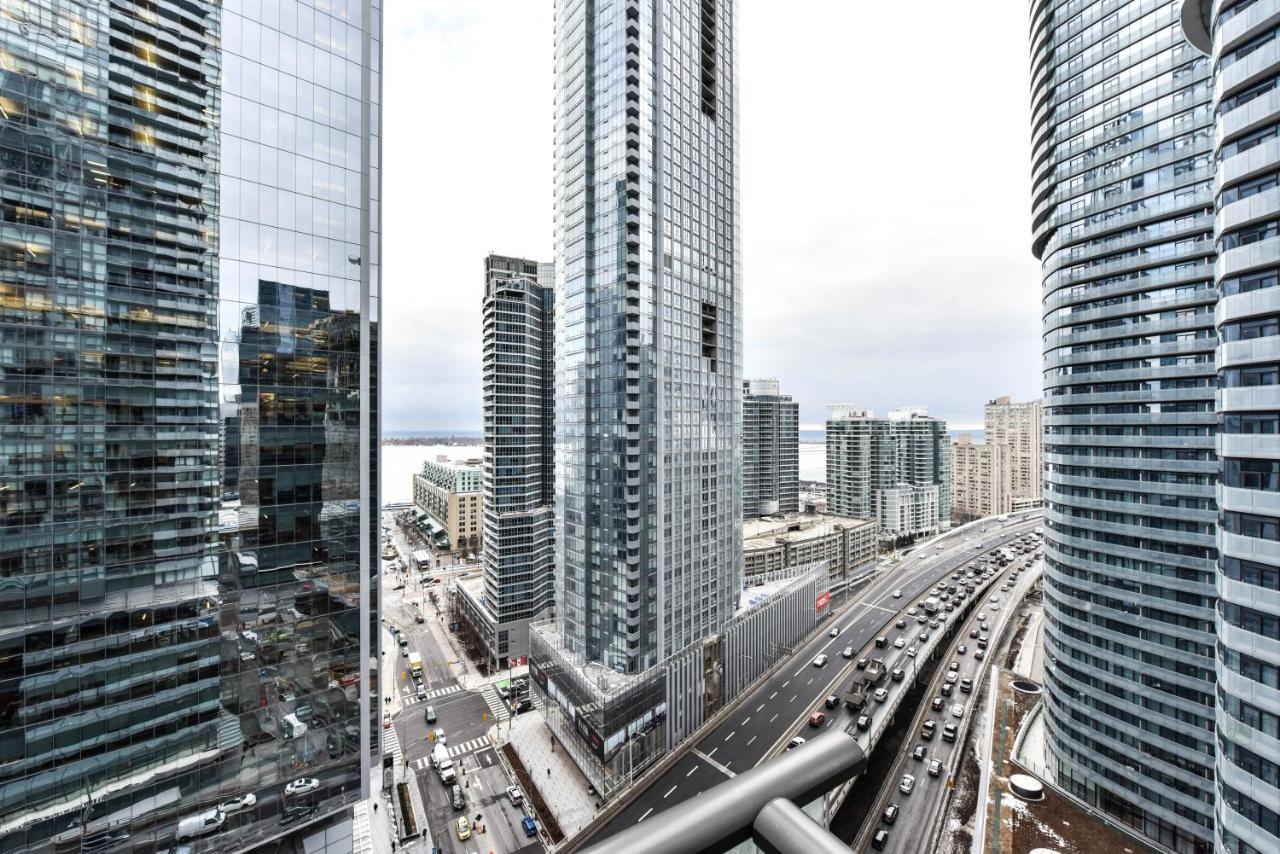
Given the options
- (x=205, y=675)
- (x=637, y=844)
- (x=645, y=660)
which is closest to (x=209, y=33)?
(x=205, y=675)

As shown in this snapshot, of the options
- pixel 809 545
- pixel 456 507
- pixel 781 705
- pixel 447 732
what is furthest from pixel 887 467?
pixel 447 732

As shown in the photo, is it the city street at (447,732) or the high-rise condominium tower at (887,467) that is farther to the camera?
the high-rise condominium tower at (887,467)

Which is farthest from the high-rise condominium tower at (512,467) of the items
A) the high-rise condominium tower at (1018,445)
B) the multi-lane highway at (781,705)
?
the high-rise condominium tower at (1018,445)

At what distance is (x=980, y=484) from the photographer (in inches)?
7421

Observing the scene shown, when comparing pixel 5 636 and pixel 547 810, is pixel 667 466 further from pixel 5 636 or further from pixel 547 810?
pixel 5 636

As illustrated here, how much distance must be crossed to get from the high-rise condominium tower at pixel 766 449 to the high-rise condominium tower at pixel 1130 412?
3923 inches

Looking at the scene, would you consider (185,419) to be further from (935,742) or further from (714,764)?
(935,742)

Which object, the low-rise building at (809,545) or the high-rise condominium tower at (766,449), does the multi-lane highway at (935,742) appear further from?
the high-rise condominium tower at (766,449)

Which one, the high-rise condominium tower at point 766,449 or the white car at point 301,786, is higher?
the high-rise condominium tower at point 766,449

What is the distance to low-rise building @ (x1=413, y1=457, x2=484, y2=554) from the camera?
138 metres

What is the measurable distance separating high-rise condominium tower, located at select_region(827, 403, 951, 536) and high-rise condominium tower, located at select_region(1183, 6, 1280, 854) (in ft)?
414

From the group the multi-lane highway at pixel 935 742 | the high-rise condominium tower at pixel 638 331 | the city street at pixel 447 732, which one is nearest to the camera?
the multi-lane highway at pixel 935 742

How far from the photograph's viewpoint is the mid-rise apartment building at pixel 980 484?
185 meters

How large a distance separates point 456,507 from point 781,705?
10084 cm
